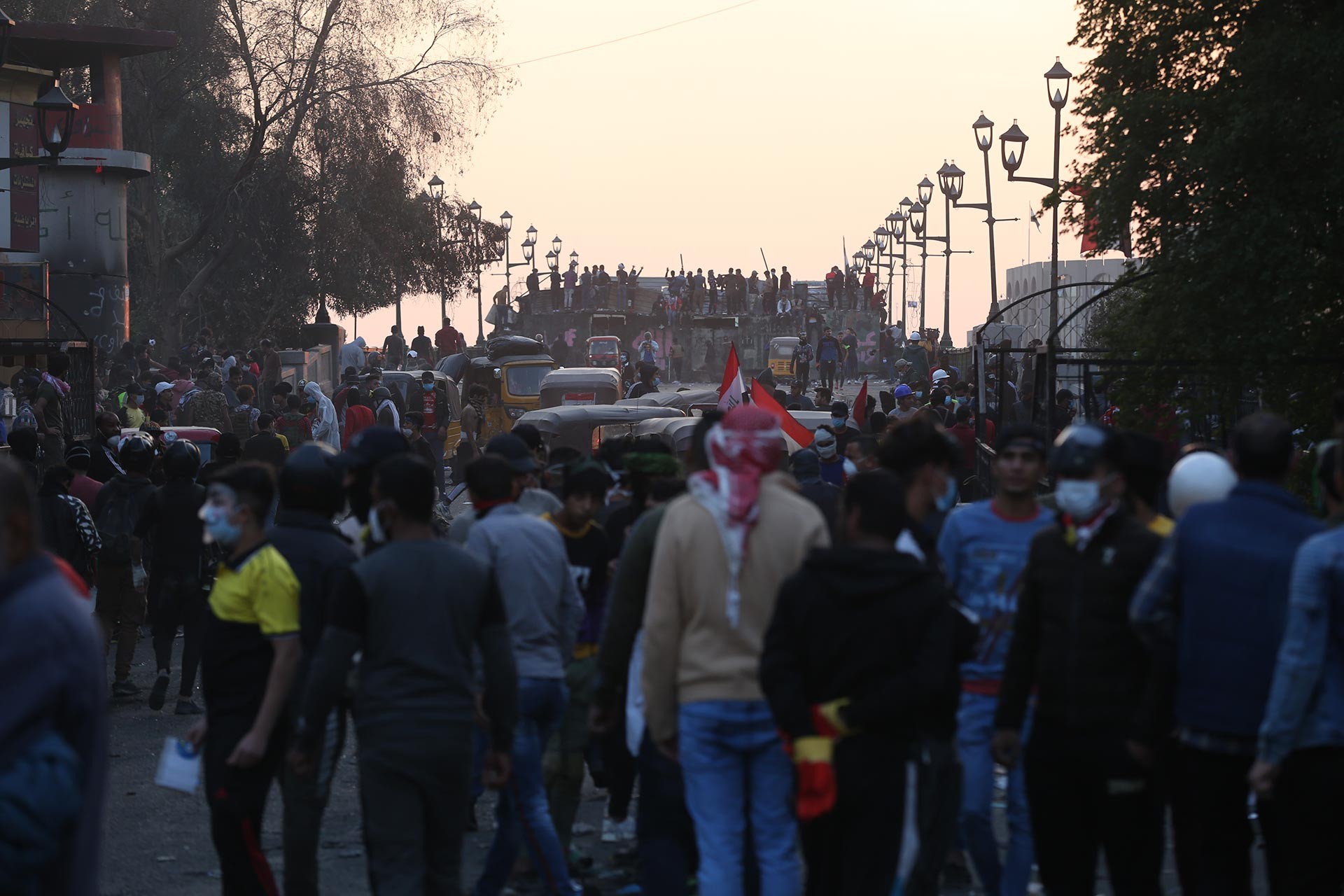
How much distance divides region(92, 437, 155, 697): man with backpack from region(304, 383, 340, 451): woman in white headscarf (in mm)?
8504

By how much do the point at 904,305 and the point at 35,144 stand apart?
153ft

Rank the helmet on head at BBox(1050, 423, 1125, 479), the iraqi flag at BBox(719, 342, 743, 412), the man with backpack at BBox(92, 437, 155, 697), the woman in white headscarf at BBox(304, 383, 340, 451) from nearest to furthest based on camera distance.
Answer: the helmet on head at BBox(1050, 423, 1125, 479) → the man with backpack at BBox(92, 437, 155, 697) → the iraqi flag at BBox(719, 342, 743, 412) → the woman in white headscarf at BBox(304, 383, 340, 451)

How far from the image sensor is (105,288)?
119 feet

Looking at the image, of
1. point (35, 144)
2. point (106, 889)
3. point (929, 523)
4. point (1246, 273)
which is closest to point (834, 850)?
point (929, 523)

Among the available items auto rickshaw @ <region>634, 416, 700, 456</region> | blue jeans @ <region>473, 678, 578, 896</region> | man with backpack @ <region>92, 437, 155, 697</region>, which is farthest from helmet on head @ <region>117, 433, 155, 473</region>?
auto rickshaw @ <region>634, 416, 700, 456</region>

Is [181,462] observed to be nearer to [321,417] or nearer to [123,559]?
[123,559]

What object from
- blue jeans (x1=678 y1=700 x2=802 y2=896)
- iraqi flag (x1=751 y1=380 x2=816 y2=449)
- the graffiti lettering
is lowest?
blue jeans (x1=678 y1=700 x2=802 y2=896)

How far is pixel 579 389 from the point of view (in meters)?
28.8

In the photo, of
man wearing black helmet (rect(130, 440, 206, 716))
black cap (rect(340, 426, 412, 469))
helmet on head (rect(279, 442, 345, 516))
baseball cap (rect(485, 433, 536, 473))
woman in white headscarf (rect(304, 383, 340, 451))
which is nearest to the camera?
helmet on head (rect(279, 442, 345, 516))

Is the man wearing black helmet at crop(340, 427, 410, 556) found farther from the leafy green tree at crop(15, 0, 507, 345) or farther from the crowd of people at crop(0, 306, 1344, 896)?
the leafy green tree at crop(15, 0, 507, 345)

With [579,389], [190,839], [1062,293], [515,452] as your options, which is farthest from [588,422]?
[1062,293]

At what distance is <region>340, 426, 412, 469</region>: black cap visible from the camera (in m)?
6.02

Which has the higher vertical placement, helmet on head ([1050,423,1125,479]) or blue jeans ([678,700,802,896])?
helmet on head ([1050,423,1125,479])

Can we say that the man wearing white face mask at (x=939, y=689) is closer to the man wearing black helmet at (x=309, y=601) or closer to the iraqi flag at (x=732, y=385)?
the man wearing black helmet at (x=309, y=601)
